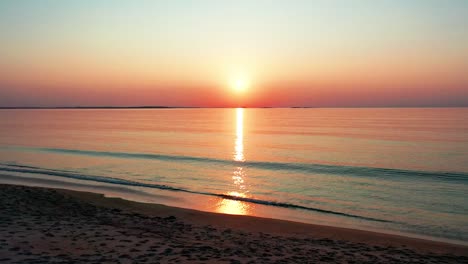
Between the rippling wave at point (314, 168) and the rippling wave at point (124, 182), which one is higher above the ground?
the rippling wave at point (314, 168)

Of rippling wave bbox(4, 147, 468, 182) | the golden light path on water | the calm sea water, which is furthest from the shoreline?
rippling wave bbox(4, 147, 468, 182)

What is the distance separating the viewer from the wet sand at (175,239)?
432 inches

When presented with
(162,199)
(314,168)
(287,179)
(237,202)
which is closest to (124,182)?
(162,199)

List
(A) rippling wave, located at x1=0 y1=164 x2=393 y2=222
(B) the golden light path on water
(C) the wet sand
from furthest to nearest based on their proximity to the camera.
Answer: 1. (A) rippling wave, located at x1=0 y1=164 x2=393 y2=222
2. (B) the golden light path on water
3. (C) the wet sand

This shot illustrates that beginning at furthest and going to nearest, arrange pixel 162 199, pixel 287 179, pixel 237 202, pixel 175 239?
pixel 287 179 < pixel 162 199 < pixel 237 202 < pixel 175 239

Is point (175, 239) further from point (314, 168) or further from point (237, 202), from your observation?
point (314, 168)

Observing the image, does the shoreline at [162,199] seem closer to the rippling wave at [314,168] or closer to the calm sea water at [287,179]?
the calm sea water at [287,179]

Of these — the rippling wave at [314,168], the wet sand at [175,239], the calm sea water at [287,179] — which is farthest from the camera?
the rippling wave at [314,168]

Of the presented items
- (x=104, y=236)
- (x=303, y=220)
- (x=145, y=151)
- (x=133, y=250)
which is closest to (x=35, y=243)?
(x=104, y=236)

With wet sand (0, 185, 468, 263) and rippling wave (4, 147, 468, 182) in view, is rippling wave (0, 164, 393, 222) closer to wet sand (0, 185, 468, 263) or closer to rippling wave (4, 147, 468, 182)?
wet sand (0, 185, 468, 263)

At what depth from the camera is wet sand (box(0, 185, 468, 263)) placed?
10981mm

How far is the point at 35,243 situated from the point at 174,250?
390 cm

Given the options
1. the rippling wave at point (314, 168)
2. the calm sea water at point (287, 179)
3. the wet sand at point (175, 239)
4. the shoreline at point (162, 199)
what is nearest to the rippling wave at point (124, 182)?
the calm sea water at point (287, 179)

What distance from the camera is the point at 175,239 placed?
42.9 ft
